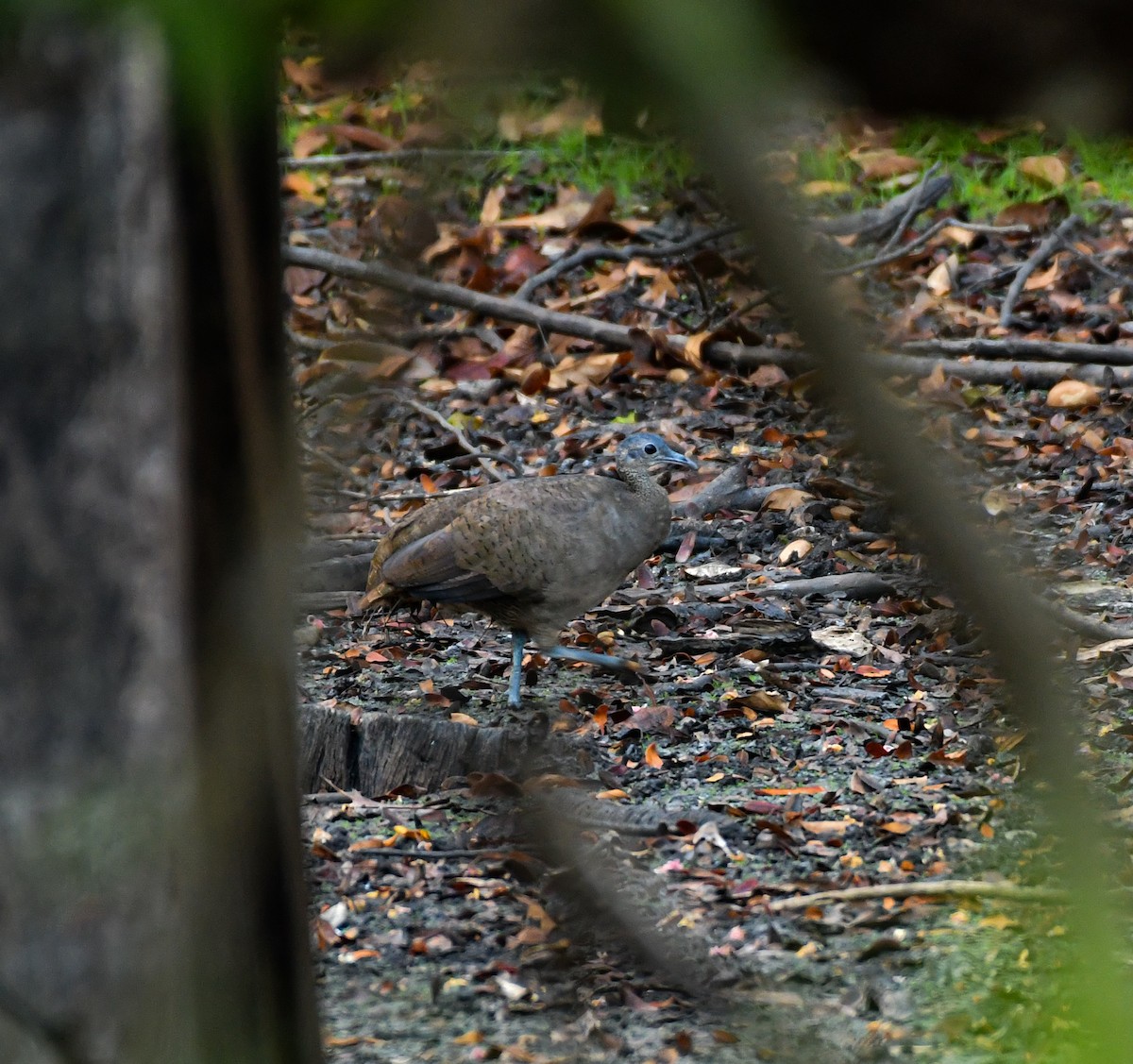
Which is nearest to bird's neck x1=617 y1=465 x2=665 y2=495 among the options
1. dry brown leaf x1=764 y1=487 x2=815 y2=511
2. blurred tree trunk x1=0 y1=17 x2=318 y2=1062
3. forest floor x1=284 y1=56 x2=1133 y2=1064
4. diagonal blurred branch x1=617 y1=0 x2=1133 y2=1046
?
forest floor x1=284 y1=56 x2=1133 y2=1064

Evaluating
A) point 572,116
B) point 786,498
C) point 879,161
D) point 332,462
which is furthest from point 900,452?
point 786,498

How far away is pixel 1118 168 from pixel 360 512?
4.92 meters

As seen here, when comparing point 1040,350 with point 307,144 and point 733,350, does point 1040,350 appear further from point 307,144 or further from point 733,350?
point 307,144

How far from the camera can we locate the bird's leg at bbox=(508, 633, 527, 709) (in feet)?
16.9

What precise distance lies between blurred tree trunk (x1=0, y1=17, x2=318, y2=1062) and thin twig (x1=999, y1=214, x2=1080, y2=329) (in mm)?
6354

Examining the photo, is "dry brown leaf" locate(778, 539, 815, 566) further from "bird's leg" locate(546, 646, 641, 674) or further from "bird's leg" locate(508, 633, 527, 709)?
"bird's leg" locate(508, 633, 527, 709)

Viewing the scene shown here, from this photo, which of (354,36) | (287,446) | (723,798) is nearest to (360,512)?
(723,798)

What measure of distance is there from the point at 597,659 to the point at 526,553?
0.48 m

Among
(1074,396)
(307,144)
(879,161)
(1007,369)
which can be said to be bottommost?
(1074,396)

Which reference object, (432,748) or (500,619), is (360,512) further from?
(432,748)

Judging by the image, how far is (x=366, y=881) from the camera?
161 inches

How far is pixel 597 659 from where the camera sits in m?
5.40

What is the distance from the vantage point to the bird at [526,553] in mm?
5223

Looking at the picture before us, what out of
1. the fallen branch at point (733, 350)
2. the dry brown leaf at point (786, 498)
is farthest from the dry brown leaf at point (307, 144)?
the dry brown leaf at point (786, 498)
